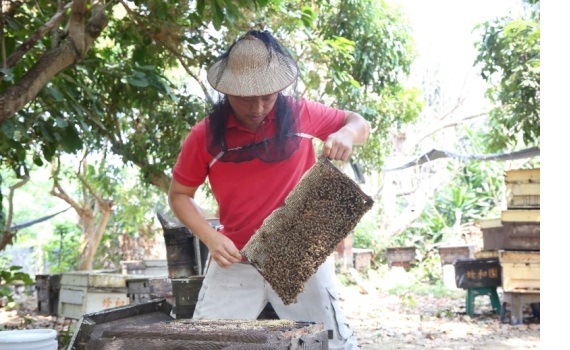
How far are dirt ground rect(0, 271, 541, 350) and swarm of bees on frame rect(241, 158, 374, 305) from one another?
440cm

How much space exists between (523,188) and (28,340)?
722 cm

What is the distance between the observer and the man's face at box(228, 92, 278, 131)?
11.6 ft

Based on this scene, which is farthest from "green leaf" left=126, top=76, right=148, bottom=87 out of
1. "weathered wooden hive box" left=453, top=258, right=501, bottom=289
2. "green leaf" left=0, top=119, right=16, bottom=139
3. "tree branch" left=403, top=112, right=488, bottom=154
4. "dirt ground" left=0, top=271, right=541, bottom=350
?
"tree branch" left=403, top=112, right=488, bottom=154

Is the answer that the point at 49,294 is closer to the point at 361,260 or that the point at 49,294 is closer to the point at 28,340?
the point at 28,340

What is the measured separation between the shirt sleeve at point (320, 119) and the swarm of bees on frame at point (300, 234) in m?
0.50

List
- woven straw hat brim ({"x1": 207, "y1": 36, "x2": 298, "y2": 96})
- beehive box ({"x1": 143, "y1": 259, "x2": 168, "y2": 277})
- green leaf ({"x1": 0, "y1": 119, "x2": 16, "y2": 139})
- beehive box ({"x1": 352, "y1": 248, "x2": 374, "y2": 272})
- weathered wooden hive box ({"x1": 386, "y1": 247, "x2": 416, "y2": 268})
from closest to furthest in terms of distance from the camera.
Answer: woven straw hat brim ({"x1": 207, "y1": 36, "x2": 298, "y2": 96}), green leaf ({"x1": 0, "y1": 119, "x2": 16, "y2": 139}), beehive box ({"x1": 143, "y1": 259, "x2": 168, "y2": 277}), beehive box ({"x1": 352, "y1": 248, "x2": 374, "y2": 272}), weathered wooden hive box ({"x1": 386, "y1": 247, "x2": 416, "y2": 268})

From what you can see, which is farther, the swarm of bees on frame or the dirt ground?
the dirt ground

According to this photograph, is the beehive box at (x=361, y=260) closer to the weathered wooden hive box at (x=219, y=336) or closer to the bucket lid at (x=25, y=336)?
the bucket lid at (x=25, y=336)

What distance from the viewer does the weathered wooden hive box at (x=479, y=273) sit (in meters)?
10.3

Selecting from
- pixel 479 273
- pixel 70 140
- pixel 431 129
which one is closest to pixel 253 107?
pixel 70 140

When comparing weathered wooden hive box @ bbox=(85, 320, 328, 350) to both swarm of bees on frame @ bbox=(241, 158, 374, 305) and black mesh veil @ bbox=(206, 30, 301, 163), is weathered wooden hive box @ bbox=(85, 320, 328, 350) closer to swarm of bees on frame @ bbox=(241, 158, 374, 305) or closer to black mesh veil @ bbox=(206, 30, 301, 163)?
swarm of bees on frame @ bbox=(241, 158, 374, 305)

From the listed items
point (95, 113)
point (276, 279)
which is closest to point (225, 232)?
point (276, 279)

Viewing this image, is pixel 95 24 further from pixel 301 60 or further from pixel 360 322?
pixel 360 322

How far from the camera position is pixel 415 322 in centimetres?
1048
